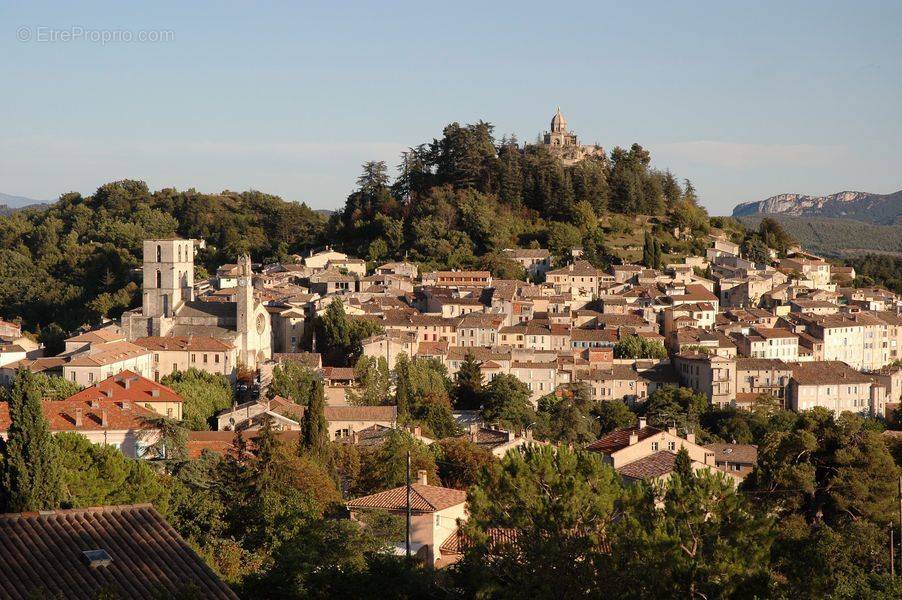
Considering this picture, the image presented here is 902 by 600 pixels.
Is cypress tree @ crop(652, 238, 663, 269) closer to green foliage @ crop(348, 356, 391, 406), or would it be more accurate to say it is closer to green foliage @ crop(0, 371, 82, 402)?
green foliage @ crop(348, 356, 391, 406)

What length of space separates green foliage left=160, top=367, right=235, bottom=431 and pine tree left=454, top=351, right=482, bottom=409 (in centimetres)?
974

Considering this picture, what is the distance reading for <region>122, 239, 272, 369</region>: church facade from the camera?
4469 cm

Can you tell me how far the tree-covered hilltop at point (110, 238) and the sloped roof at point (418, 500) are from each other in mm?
41316

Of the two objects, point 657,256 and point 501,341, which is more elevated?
point 657,256

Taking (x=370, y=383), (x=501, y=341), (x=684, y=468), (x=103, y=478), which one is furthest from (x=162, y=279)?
(x=684, y=468)

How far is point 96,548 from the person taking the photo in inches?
422

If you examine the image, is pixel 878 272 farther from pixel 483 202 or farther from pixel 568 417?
pixel 568 417

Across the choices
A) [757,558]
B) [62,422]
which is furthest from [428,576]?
[62,422]

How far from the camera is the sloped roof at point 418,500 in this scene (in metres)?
22.0

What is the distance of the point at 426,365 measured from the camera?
45.8 m

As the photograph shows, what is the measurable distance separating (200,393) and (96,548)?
93.8 ft

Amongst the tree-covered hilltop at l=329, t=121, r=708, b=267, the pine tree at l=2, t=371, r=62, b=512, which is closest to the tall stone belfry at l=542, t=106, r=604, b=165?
the tree-covered hilltop at l=329, t=121, r=708, b=267

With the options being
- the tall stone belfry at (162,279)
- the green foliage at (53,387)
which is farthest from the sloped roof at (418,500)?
the tall stone belfry at (162,279)

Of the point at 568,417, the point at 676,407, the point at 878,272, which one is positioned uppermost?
the point at 878,272
